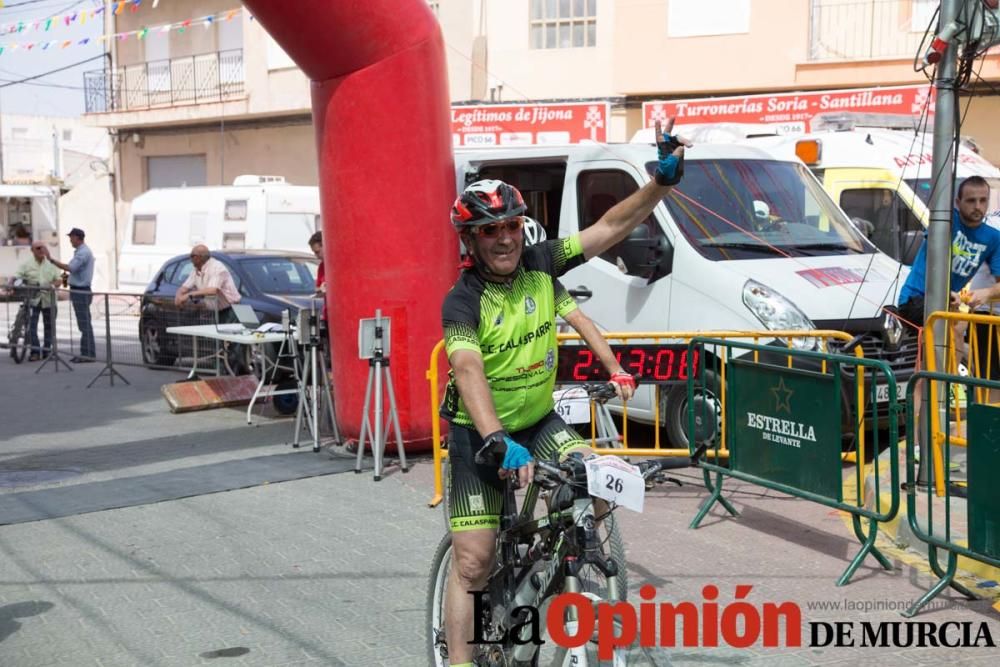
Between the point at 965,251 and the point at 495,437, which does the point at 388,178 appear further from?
the point at 495,437

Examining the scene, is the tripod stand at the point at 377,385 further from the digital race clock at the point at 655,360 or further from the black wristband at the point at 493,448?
the black wristband at the point at 493,448

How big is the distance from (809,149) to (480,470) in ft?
32.0

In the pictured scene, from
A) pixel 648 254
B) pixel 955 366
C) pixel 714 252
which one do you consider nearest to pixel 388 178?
pixel 648 254

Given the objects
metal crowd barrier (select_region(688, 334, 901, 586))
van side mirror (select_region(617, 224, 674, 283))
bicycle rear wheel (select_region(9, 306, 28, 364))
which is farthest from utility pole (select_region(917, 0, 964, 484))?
bicycle rear wheel (select_region(9, 306, 28, 364))

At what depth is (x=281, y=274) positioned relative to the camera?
15.5 metres

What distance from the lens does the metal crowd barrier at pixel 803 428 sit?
6219 mm

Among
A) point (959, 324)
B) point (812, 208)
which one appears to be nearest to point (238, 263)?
point (812, 208)

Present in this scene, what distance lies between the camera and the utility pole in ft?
23.4

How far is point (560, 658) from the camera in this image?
12.8ft

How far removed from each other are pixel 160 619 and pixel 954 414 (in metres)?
4.85

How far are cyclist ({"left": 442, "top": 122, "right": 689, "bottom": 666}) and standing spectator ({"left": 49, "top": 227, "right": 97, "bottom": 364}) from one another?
42.4ft

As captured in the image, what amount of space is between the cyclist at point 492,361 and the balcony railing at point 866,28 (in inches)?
810

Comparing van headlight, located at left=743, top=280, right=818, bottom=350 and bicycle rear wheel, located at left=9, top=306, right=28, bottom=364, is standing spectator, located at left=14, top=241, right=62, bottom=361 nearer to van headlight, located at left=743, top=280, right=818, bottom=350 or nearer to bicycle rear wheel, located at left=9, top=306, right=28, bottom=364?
bicycle rear wheel, located at left=9, top=306, right=28, bottom=364

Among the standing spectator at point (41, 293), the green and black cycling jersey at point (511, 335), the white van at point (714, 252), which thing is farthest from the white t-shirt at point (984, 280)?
the standing spectator at point (41, 293)
